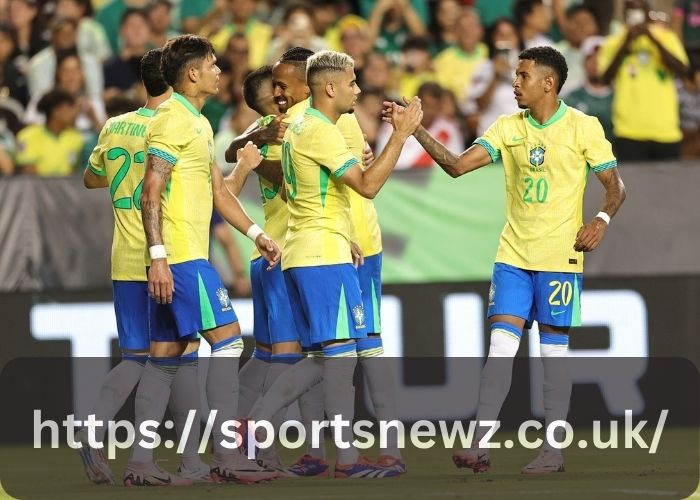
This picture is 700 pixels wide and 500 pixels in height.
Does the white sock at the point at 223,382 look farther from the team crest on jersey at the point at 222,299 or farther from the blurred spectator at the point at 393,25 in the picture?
the blurred spectator at the point at 393,25

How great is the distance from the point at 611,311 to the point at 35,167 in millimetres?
5088

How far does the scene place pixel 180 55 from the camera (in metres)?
8.36

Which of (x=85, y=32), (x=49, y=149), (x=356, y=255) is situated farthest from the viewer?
(x=85, y=32)

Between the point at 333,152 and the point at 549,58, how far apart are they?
4.77 ft

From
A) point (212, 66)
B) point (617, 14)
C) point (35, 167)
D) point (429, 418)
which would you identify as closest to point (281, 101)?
point (212, 66)

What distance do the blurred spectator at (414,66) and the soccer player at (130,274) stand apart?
6769mm

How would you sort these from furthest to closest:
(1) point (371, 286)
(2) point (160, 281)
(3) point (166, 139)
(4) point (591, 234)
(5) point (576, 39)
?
1. (5) point (576, 39)
2. (1) point (371, 286)
3. (4) point (591, 234)
4. (3) point (166, 139)
5. (2) point (160, 281)

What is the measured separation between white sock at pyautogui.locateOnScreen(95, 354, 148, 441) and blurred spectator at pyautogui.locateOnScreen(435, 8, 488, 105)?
7489 mm

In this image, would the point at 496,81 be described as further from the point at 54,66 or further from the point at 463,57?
the point at 54,66

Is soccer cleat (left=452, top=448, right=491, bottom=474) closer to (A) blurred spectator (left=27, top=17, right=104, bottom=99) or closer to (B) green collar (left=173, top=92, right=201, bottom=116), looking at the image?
(B) green collar (left=173, top=92, right=201, bottom=116)

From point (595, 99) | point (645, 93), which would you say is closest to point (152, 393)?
point (595, 99)

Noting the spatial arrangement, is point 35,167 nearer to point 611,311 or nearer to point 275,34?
point 275,34

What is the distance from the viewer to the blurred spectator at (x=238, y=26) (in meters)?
15.8

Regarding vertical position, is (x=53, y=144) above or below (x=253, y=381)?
above
